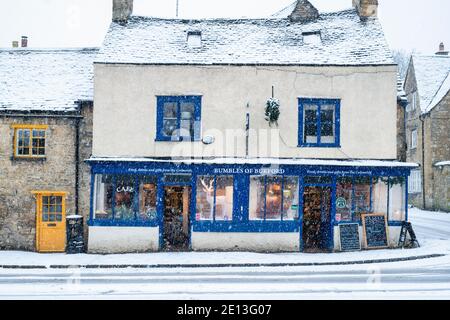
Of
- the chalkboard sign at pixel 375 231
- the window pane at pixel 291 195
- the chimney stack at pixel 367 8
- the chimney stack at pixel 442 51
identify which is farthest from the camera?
the chimney stack at pixel 442 51

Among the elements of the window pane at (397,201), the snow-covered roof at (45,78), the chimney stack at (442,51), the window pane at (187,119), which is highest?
the chimney stack at (442,51)

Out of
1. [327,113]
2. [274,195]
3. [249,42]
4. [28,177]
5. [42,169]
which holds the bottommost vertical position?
[274,195]

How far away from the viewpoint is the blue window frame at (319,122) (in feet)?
59.2

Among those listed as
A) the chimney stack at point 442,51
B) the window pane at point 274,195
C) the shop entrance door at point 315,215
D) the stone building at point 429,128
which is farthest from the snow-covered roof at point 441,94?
the window pane at point 274,195

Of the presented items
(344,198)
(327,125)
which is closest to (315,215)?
(344,198)

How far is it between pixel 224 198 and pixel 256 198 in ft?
3.98

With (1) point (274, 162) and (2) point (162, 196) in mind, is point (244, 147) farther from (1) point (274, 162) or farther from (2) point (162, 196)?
(2) point (162, 196)

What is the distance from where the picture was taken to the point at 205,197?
700 inches

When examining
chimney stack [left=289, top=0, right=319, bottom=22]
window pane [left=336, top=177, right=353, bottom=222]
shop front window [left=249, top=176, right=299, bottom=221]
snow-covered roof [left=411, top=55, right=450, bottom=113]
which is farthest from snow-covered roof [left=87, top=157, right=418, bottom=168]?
snow-covered roof [left=411, top=55, right=450, bottom=113]

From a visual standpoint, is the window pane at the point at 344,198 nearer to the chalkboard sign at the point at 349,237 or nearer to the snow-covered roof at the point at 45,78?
the chalkboard sign at the point at 349,237

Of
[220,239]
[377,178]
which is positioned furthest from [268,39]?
[220,239]

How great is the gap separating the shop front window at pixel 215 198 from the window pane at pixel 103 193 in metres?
3.33

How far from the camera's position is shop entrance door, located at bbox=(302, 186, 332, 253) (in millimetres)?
18453

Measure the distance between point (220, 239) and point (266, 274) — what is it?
420 centimetres
